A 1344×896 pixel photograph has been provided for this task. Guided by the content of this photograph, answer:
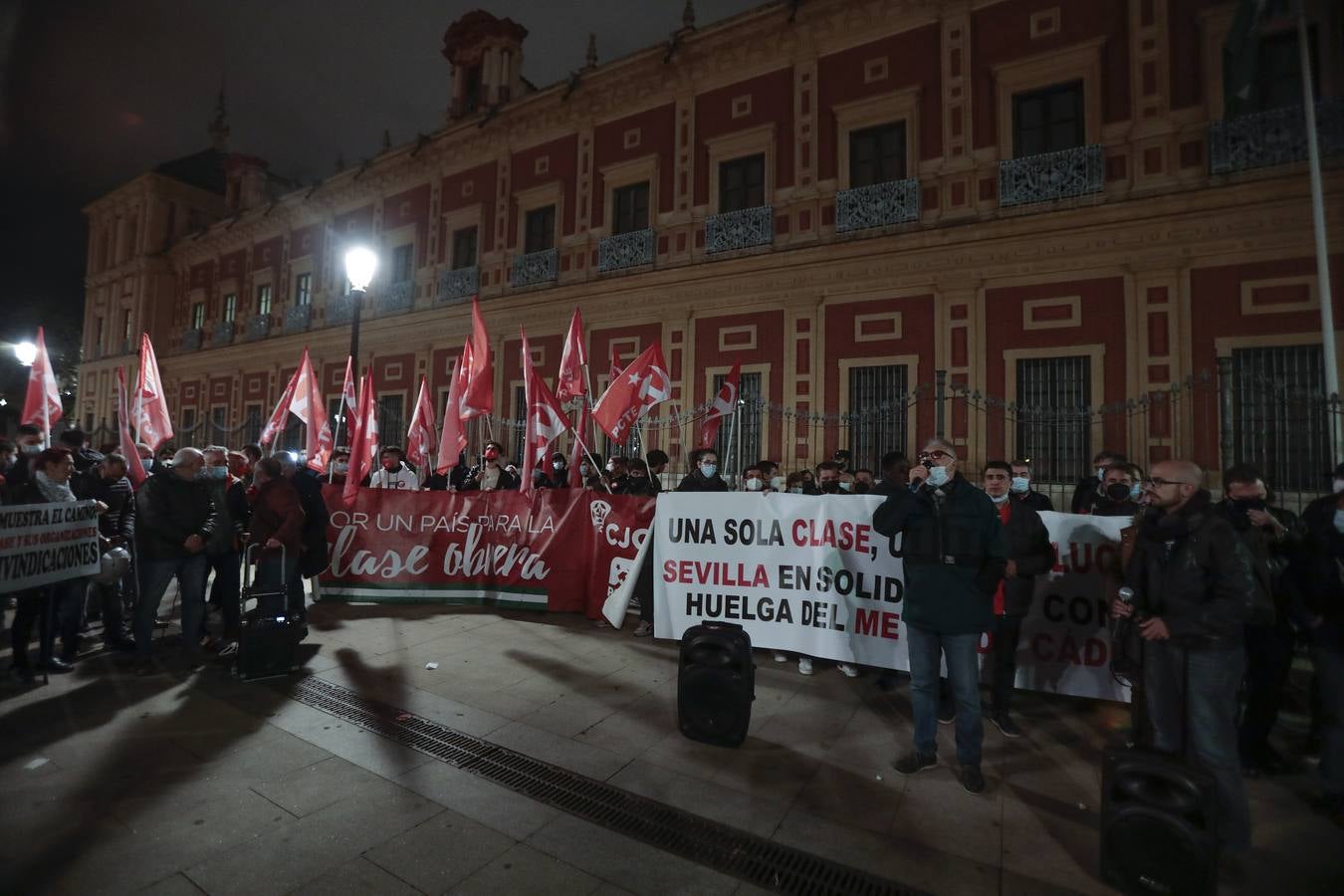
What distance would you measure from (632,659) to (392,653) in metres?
2.14

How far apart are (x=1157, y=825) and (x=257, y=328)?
27.0 meters

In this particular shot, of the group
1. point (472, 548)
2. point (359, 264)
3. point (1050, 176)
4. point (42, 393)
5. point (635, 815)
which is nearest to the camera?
point (635, 815)

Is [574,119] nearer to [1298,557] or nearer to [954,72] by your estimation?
[954,72]

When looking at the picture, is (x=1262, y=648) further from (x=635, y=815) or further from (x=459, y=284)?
(x=459, y=284)

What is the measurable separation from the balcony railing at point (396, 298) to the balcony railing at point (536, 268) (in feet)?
12.8

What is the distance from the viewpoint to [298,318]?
2156 centimetres

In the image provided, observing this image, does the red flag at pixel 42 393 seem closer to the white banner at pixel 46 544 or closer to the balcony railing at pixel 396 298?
the white banner at pixel 46 544

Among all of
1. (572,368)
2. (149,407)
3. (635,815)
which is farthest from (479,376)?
(635,815)

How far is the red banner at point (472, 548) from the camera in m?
6.98

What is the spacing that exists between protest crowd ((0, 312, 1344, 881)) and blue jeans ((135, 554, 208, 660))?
1 centimetres

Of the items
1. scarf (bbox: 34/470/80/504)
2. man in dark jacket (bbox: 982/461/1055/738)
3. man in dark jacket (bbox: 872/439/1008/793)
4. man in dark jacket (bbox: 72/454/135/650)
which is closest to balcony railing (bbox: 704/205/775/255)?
man in dark jacket (bbox: 982/461/1055/738)

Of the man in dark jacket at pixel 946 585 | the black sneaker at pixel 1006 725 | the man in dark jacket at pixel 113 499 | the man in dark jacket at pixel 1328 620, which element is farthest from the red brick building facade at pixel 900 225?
the man in dark jacket at pixel 113 499

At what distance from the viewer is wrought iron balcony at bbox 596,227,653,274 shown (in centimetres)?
1431

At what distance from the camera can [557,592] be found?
23.1 ft
